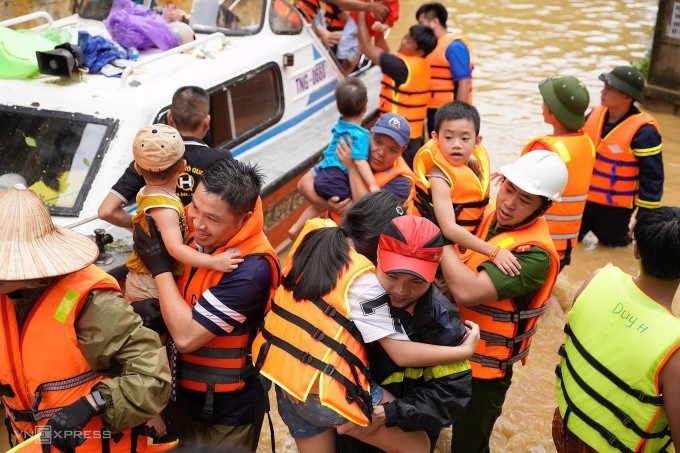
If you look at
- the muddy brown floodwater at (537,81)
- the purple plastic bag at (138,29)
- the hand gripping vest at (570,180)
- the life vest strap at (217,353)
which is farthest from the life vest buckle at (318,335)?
the purple plastic bag at (138,29)

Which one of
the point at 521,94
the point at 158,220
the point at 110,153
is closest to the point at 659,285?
the point at 158,220

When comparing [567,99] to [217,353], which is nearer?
[217,353]

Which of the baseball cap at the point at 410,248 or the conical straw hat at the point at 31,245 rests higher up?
the conical straw hat at the point at 31,245

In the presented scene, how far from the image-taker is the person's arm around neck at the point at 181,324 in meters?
3.13

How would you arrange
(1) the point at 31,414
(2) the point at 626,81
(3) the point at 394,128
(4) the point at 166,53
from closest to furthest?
(1) the point at 31,414
(3) the point at 394,128
(4) the point at 166,53
(2) the point at 626,81

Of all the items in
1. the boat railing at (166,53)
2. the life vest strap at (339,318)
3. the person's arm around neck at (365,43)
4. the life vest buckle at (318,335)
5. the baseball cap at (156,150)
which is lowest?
the person's arm around neck at (365,43)

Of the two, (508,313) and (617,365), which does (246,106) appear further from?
(617,365)

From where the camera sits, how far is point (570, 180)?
17.0ft

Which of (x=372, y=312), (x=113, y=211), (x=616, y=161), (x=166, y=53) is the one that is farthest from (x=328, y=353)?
(x=616, y=161)

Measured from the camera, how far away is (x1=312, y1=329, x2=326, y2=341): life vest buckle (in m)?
2.74

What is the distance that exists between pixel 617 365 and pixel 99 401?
1.99m

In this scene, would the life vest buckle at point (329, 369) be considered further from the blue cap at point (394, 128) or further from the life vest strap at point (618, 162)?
the life vest strap at point (618, 162)

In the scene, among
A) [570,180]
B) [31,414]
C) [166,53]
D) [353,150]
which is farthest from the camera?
[166,53]

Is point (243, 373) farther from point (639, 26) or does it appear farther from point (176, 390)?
point (639, 26)
